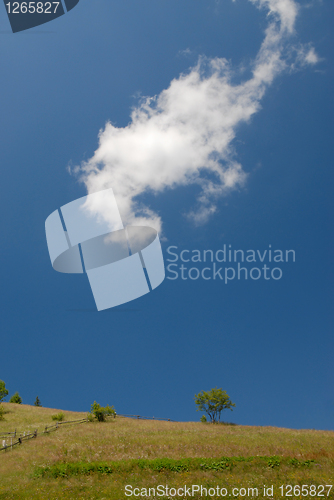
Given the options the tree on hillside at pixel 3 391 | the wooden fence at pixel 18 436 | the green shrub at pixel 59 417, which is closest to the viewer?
the wooden fence at pixel 18 436

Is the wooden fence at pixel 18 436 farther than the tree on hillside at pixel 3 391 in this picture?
No

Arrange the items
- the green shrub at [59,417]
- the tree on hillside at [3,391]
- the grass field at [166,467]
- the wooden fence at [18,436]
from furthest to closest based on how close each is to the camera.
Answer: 1. the tree on hillside at [3,391]
2. the green shrub at [59,417]
3. the wooden fence at [18,436]
4. the grass field at [166,467]

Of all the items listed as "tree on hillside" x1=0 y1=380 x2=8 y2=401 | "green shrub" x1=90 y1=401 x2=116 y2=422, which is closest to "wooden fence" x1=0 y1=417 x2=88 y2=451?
"green shrub" x1=90 y1=401 x2=116 y2=422

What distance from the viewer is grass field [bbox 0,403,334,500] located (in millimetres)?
15816

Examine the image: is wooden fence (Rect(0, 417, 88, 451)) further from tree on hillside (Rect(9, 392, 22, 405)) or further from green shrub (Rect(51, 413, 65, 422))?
tree on hillside (Rect(9, 392, 22, 405))

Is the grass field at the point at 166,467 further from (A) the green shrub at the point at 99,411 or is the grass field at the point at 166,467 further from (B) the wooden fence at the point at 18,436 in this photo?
(A) the green shrub at the point at 99,411

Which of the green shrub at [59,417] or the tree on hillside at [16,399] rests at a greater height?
the tree on hillside at [16,399]

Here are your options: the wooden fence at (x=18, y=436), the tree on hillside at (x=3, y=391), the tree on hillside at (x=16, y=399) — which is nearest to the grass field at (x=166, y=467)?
the wooden fence at (x=18, y=436)

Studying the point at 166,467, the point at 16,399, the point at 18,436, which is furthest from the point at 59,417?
the point at 16,399

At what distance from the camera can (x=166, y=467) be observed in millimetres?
18328

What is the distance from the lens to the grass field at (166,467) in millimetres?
15816

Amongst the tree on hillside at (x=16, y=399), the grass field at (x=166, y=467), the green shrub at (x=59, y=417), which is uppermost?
the tree on hillside at (x=16, y=399)

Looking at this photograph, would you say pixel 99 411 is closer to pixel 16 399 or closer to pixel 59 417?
pixel 59 417

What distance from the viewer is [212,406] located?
4847 centimetres
